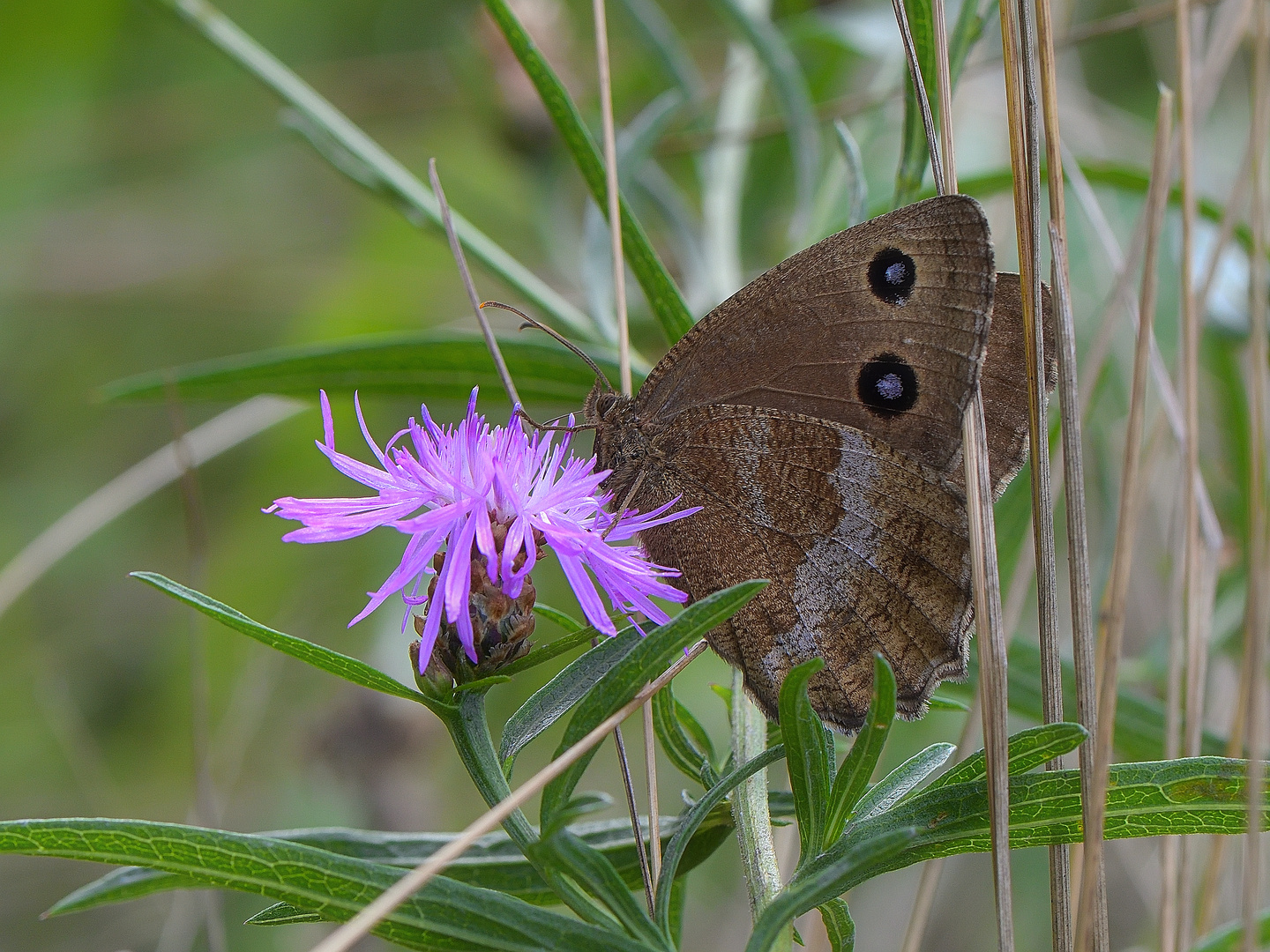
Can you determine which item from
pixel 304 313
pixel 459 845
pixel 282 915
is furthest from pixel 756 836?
pixel 304 313

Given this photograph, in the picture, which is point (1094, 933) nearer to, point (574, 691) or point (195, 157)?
point (574, 691)

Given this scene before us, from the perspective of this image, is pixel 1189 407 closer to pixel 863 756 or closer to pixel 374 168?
pixel 863 756

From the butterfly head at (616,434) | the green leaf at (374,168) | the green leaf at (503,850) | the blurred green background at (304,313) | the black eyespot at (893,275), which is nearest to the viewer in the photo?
the green leaf at (503,850)

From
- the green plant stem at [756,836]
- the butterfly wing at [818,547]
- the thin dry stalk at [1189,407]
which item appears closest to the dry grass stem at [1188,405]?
the thin dry stalk at [1189,407]

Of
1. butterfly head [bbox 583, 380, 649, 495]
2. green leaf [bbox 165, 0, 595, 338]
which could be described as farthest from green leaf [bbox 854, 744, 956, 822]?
green leaf [bbox 165, 0, 595, 338]

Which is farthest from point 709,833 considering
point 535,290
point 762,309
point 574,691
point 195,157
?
point 195,157

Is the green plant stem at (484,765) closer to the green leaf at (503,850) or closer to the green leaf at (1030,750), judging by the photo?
the green leaf at (503,850)

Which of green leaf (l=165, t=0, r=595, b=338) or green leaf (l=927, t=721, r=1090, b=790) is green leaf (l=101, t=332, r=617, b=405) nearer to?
green leaf (l=165, t=0, r=595, b=338)
